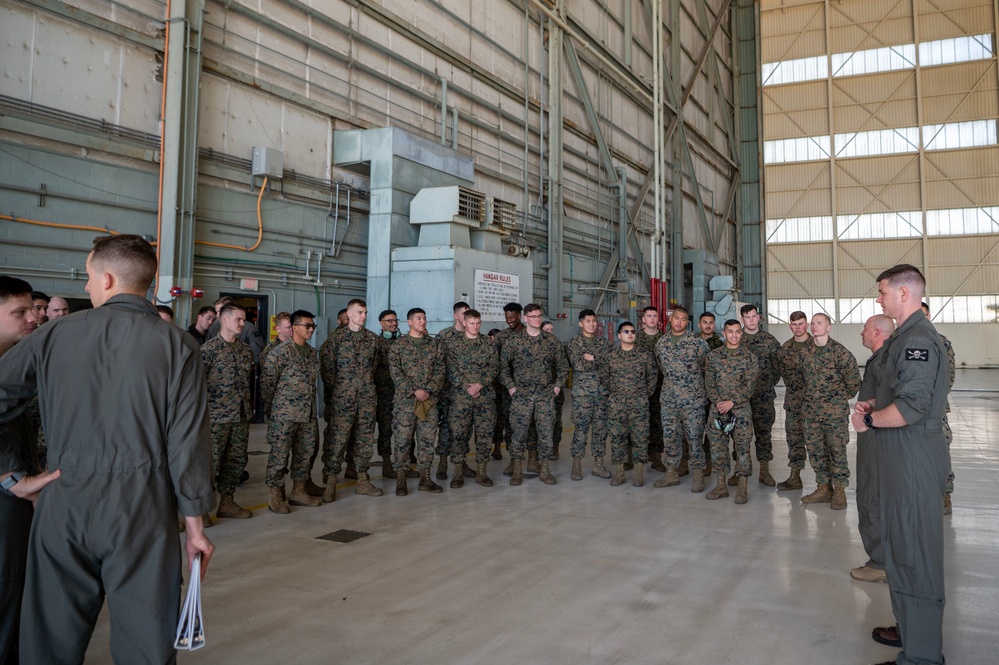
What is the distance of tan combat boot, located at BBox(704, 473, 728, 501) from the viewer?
5.25 metres

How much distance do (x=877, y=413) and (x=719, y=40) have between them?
23.8 metres

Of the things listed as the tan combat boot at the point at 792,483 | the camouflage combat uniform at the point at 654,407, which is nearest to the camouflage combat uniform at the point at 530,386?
the camouflage combat uniform at the point at 654,407

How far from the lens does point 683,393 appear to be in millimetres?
5480

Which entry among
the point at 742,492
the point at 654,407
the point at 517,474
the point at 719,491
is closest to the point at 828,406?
the point at 742,492

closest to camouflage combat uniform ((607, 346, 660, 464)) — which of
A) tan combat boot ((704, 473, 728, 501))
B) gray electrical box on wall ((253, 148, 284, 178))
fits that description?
tan combat boot ((704, 473, 728, 501))

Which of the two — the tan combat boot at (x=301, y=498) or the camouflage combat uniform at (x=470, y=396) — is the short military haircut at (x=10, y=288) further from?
the camouflage combat uniform at (x=470, y=396)

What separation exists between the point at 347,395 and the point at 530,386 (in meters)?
1.63

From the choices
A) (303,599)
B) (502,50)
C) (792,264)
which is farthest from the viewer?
(792,264)

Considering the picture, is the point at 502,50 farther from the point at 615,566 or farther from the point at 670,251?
the point at 615,566

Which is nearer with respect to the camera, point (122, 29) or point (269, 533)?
point (269, 533)

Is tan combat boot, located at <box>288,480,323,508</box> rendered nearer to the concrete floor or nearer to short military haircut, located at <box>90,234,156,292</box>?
the concrete floor

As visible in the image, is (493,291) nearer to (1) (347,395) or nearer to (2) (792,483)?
(1) (347,395)

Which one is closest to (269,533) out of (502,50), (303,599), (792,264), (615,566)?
(303,599)

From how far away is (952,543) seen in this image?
4.05m
